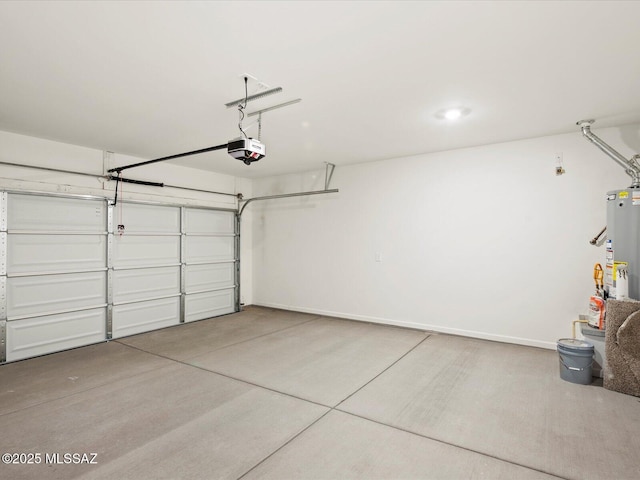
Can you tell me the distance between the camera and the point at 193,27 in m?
2.12

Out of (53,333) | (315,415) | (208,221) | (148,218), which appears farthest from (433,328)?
(53,333)

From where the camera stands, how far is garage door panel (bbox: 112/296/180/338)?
503cm

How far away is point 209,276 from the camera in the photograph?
638 cm

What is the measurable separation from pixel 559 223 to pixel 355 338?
9.99 ft

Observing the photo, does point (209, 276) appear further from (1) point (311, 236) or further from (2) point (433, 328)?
Result: (2) point (433, 328)

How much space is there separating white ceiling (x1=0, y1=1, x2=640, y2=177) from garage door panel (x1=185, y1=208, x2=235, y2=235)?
203cm

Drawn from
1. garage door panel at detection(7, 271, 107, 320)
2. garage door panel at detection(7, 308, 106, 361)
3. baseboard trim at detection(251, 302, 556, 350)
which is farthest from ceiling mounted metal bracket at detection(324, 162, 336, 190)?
garage door panel at detection(7, 308, 106, 361)

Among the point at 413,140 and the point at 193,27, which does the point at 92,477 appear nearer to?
the point at 193,27

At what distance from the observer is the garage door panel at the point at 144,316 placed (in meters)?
5.03

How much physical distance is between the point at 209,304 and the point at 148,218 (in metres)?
1.95

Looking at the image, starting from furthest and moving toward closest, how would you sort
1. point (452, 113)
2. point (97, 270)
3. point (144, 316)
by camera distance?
point (144, 316) < point (97, 270) < point (452, 113)

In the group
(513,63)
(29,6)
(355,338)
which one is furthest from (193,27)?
(355,338)

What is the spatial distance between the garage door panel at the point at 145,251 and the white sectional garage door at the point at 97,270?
0.01 metres

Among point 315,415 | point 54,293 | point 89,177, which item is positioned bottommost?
point 315,415
